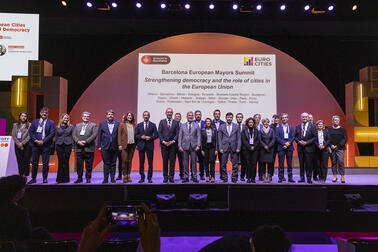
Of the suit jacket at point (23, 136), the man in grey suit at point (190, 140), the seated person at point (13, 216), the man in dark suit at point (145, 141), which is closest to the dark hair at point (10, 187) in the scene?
the seated person at point (13, 216)

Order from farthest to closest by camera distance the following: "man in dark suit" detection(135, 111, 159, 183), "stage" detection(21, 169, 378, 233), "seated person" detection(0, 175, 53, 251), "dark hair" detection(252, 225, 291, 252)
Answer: "man in dark suit" detection(135, 111, 159, 183)
"stage" detection(21, 169, 378, 233)
"seated person" detection(0, 175, 53, 251)
"dark hair" detection(252, 225, 291, 252)

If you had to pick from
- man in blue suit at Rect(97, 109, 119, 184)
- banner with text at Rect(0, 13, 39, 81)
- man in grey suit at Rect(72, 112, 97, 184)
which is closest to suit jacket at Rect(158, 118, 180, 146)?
man in blue suit at Rect(97, 109, 119, 184)

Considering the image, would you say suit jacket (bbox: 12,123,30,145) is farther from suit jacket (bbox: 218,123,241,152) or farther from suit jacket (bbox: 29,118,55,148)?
suit jacket (bbox: 218,123,241,152)

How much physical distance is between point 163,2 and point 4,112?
540 cm

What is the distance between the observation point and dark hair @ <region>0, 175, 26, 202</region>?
236 cm

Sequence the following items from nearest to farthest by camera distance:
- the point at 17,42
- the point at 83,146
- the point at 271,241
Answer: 1. the point at 271,241
2. the point at 83,146
3. the point at 17,42

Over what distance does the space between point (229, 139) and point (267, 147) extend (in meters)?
0.76

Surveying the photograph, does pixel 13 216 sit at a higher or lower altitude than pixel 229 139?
lower

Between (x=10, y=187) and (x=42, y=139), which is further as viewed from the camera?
(x=42, y=139)

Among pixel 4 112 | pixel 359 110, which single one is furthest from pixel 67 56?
pixel 359 110

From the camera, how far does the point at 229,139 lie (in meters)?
5.80

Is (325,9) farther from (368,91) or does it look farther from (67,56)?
(67,56)

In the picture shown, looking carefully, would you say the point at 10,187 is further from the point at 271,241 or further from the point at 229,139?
the point at 229,139

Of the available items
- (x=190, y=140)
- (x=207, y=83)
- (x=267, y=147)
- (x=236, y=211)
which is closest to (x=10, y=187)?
(x=236, y=211)
